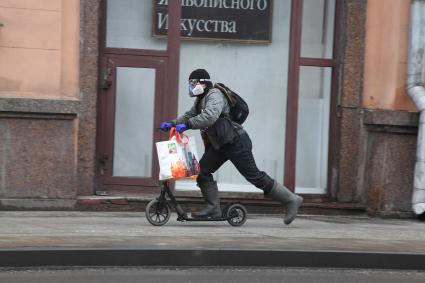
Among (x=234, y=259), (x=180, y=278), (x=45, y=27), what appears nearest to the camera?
(x=180, y=278)

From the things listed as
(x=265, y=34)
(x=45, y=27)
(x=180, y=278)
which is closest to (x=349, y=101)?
(x=265, y=34)

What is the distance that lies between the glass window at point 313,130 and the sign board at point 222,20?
81 cm

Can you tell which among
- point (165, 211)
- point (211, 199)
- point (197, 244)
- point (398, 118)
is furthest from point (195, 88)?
point (398, 118)

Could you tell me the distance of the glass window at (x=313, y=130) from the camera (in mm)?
11648

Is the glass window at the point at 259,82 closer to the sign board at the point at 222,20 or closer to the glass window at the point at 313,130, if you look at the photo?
the sign board at the point at 222,20

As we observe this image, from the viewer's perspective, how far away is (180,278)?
715 cm

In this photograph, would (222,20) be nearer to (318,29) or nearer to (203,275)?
(318,29)

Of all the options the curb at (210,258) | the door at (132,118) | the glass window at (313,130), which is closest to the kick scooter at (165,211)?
the curb at (210,258)

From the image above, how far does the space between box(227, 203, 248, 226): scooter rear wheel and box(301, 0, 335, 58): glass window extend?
9.46ft

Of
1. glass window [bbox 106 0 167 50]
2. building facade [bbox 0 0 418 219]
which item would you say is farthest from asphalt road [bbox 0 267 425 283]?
glass window [bbox 106 0 167 50]

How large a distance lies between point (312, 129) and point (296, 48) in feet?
3.54

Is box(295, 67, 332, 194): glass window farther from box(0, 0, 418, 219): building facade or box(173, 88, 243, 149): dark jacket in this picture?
box(173, 88, 243, 149): dark jacket

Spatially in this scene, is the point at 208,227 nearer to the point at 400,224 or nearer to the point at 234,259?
the point at 234,259

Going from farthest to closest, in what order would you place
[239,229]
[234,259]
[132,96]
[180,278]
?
[132,96] < [239,229] < [234,259] < [180,278]
